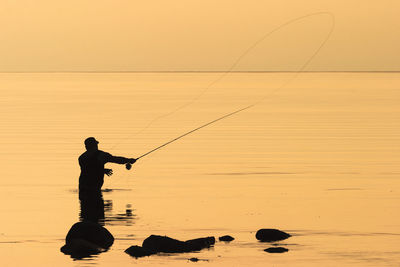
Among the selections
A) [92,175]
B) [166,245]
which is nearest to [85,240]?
[166,245]

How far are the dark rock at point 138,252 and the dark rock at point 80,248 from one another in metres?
0.63

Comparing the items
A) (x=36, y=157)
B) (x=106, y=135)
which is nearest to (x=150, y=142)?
(x=106, y=135)

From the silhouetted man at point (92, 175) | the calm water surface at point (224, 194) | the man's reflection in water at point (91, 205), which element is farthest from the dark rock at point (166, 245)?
the man's reflection in water at point (91, 205)

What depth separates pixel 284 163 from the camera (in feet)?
111

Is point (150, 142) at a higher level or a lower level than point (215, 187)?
higher

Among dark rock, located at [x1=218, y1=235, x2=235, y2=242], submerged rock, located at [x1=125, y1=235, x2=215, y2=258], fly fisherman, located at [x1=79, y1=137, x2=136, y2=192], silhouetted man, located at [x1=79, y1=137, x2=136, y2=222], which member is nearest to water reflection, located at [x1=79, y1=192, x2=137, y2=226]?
silhouetted man, located at [x1=79, y1=137, x2=136, y2=222]

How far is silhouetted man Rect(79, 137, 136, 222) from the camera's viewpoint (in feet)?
69.4

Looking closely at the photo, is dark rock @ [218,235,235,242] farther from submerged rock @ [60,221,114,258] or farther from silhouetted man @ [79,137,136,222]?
silhouetted man @ [79,137,136,222]

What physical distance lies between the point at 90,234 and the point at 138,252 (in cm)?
103

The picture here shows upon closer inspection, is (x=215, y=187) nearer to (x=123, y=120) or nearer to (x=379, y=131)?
(x=379, y=131)

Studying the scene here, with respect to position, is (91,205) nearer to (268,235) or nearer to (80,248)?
(80,248)

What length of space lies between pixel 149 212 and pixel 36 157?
15080mm

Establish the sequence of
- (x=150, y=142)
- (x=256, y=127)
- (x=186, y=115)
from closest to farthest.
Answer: (x=150, y=142), (x=256, y=127), (x=186, y=115)

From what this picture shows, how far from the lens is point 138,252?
16.8 m
